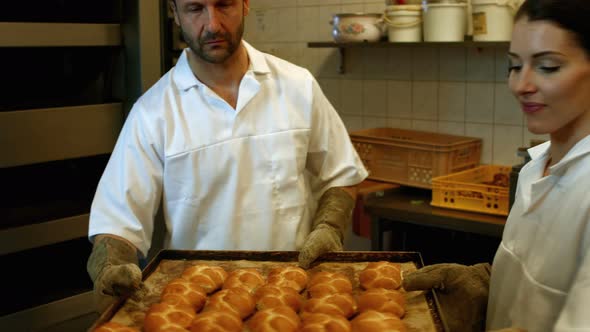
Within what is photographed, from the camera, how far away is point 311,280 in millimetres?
1763

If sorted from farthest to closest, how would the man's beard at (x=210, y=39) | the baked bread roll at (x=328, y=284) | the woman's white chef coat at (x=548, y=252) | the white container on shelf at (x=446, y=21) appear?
1. the white container on shelf at (x=446, y=21)
2. the man's beard at (x=210, y=39)
3. the baked bread roll at (x=328, y=284)
4. the woman's white chef coat at (x=548, y=252)

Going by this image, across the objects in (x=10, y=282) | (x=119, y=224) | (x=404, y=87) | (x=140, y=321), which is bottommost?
(x=10, y=282)

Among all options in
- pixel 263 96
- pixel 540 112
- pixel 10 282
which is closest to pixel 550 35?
pixel 540 112

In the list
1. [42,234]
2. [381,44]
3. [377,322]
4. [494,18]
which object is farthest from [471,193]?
[42,234]

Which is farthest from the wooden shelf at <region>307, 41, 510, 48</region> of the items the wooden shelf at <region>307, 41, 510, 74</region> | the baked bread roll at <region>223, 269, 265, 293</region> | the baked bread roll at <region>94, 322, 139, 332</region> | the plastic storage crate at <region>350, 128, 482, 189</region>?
the baked bread roll at <region>94, 322, 139, 332</region>

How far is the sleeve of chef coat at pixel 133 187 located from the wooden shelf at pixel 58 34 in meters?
0.44

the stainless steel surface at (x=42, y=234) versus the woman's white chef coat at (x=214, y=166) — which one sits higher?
the woman's white chef coat at (x=214, y=166)

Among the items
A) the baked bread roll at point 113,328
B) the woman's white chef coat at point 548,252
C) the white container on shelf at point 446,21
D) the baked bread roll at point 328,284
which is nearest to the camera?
the woman's white chef coat at point 548,252

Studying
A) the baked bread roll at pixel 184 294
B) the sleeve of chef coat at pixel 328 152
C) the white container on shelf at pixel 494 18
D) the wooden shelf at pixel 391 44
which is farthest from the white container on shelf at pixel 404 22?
the baked bread roll at pixel 184 294

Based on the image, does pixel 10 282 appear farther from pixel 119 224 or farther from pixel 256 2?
pixel 256 2

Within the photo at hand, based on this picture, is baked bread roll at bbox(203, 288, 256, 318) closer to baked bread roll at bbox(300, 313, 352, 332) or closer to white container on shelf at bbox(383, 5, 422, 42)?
baked bread roll at bbox(300, 313, 352, 332)

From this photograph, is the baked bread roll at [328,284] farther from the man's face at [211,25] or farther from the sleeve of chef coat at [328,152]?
the man's face at [211,25]

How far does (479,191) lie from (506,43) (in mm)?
632

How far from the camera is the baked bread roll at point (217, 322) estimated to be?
148 centimetres
